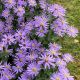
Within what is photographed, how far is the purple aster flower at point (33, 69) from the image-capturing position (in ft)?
9.38

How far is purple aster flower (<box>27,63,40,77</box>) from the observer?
9.38ft

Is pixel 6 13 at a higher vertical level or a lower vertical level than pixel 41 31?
higher

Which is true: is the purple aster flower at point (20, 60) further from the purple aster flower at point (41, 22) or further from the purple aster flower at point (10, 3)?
the purple aster flower at point (10, 3)

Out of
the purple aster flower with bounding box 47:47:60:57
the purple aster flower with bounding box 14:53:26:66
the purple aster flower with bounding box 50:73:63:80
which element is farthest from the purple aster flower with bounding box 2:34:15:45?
the purple aster flower with bounding box 50:73:63:80

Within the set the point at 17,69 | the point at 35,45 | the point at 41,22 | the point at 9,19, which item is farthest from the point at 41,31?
the point at 9,19

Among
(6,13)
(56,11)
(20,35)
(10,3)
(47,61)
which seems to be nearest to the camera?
(47,61)

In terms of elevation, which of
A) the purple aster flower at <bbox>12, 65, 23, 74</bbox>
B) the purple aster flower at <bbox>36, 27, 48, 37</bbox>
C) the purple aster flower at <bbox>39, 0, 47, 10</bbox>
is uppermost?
the purple aster flower at <bbox>39, 0, 47, 10</bbox>

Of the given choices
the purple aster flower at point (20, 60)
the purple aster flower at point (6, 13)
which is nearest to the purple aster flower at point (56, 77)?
the purple aster flower at point (20, 60)

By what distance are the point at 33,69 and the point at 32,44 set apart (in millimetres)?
353

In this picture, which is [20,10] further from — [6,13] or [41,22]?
[41,22]

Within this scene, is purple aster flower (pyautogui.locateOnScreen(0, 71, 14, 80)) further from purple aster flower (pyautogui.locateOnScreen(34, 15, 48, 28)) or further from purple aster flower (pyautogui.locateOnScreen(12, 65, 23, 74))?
purple aster flower (pyautogui.locateOnScreen(34, 15, 48, 28))

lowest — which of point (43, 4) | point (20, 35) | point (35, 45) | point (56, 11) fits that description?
point (35, 45)

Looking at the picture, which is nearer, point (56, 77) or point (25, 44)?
point (56, 77)

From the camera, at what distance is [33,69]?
2895mm
